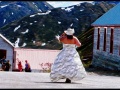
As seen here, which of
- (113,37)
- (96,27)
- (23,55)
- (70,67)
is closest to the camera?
(70,67)

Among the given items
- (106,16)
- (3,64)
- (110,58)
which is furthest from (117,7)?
(3,64)

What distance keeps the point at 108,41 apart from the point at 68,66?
16148 mm

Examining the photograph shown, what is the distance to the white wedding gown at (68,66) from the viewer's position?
15508 mm

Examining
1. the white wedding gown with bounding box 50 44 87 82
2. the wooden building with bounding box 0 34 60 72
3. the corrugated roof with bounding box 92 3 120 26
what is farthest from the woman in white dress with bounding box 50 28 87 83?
the wooden building with bounding box 0 34 60 72

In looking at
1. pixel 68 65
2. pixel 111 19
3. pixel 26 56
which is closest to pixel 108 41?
pixel 111 19

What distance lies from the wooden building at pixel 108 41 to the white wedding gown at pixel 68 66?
46.2 feet

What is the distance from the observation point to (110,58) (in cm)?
3112

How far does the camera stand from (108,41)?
3139cm

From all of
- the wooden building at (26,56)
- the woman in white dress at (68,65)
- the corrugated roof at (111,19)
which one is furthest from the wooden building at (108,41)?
the wooden building at (26,56)

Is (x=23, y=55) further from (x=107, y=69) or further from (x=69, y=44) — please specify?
(x=69, y=44)

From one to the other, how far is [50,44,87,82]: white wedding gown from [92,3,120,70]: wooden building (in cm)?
1409

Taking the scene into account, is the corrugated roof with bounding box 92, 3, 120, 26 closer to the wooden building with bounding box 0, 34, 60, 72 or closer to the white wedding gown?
the white wedding gown

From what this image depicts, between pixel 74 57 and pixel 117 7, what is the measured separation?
17.1 m

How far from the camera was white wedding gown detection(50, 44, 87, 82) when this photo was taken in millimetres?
15508
